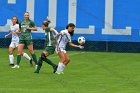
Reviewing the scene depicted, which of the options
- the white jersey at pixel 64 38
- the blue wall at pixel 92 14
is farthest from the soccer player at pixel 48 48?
the blue wall at pixel 92 14

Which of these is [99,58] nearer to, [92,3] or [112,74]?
[92,3]

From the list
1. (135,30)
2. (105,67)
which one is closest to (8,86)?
(105,67)

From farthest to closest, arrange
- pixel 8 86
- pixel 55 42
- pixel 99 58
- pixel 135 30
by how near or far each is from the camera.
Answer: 1. pixel 135 30
2. pixel 99 58
3. pixel 55 42
4. pixel 8 86

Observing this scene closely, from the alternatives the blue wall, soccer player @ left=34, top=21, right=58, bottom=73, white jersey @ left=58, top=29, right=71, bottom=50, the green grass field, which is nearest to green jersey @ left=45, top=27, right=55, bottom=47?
soccer player @ left=34, top=21, right=58, bottom=73

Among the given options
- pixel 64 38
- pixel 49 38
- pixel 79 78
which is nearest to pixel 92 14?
pixel 49 38

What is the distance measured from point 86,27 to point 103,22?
0.96m

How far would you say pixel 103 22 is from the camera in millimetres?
31516

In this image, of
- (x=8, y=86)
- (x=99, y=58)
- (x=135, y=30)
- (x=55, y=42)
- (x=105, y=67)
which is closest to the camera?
(x=8, y=86)

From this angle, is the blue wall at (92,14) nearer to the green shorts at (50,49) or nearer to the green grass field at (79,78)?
the green grass field at (79,78)

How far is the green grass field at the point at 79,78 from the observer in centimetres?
1516

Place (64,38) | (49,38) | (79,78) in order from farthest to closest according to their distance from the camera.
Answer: (49,38)
(64,38)
(79,78)

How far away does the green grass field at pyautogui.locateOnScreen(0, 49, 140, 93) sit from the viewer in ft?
49.8

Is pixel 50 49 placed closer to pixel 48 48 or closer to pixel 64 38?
pixel 48 48

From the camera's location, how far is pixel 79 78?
18.0 m
